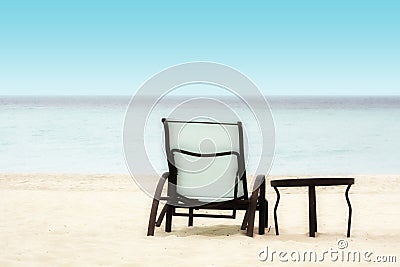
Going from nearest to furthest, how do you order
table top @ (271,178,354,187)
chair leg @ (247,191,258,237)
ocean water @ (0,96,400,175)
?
chair leg @ (247,191,258,237)
table top @ (271,178,354,187)
ocean water @ (0,96,400,175)

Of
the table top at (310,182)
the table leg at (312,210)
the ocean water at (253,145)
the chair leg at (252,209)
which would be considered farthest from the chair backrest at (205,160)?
the ocean water at (253,145)

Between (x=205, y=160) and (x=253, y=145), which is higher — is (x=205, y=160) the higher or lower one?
the higher one

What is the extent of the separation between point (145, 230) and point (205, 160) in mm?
989

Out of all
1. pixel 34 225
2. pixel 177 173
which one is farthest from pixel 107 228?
pixel 177 173

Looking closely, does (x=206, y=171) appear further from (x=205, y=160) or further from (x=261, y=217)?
(x=261, y=217)

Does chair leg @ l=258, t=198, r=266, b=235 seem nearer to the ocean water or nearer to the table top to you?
the table top

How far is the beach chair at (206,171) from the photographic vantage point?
5133 millimetres

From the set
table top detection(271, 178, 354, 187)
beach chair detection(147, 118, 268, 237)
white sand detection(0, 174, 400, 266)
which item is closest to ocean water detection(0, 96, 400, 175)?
white sand detection(0, 174, 400, 266)

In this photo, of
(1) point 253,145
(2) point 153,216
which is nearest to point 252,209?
(2) point 153,216

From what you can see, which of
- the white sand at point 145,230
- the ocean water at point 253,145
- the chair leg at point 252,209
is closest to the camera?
the white sand at point 145,230

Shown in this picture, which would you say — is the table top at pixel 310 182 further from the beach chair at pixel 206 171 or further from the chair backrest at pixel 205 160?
the chair backrest at pixel 205 160

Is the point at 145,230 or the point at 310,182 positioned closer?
the point at 310,182

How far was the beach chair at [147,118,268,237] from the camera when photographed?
16.8ft

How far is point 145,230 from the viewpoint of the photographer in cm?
577
